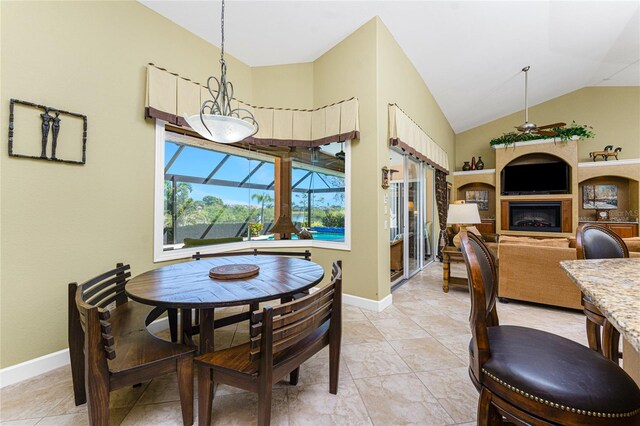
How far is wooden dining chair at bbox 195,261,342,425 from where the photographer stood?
124cm

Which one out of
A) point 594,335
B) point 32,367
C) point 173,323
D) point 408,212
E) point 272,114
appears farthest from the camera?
point 408,212

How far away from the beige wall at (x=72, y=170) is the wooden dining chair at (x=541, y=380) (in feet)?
9.42

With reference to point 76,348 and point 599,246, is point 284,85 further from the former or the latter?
point 599,246

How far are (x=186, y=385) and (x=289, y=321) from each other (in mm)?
743

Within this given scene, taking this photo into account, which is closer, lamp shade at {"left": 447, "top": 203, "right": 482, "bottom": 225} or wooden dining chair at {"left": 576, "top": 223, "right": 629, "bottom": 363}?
wooden dining chair at {"left": 576, "top": 223, "right": 629, "bottom": 363}

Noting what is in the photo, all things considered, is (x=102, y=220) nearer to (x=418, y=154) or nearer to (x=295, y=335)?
(x=295, y=335)

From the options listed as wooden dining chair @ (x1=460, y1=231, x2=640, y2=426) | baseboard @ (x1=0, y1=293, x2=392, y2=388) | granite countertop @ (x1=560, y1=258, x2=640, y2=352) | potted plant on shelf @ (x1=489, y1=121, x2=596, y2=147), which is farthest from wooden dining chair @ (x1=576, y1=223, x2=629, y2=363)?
potted plant on shelf @ (x1=489, y1=121, x2=596, y2=147)

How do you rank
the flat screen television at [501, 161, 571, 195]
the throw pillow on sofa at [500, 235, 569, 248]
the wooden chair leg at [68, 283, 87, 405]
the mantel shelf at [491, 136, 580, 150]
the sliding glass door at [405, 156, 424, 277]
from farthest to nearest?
the flat screen television at [501, 161, 571, 195] < the mantel shelf at [491, 136, 580, 150] < the sliding glass door at [405, 156, 424, 277] < the throw pillow on sofa at [500, 235, 569, 248] < the wooden chair leg at [68, 283, 87, 405]

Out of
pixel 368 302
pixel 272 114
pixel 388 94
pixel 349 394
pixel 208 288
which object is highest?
pixel 388 94

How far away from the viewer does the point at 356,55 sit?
3.42m

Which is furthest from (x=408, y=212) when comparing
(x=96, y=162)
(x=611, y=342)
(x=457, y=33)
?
(x=96, y=162)

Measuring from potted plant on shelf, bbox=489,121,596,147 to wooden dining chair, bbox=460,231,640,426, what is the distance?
743 centimetres

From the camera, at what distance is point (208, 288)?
1.63 meters

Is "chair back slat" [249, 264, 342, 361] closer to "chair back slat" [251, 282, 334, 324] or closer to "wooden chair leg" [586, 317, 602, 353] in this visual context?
"chair back slat" [251, 282, 334, 324]
